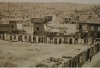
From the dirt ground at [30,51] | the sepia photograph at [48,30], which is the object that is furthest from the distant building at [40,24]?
the dirt ground at [30,51]

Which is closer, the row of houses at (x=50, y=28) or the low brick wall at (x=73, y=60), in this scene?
the low brick wall at (x=73, y=60)

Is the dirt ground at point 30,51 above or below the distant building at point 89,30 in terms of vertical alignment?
below

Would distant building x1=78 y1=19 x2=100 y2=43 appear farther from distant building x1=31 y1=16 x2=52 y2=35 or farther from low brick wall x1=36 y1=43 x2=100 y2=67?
distant building x1=31 y1=16 x2=52 y2=35

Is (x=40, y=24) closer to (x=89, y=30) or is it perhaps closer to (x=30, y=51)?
(x=30, y=51)

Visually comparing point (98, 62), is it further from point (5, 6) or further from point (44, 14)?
point (5, 6)

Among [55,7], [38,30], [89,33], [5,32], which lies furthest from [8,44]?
[89,33]

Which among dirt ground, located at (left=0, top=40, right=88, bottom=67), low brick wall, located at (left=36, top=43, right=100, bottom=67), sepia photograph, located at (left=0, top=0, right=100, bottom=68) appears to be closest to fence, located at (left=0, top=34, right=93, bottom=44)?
sepia photograph, located at (left=0, top=0, right=100, bottom=68)

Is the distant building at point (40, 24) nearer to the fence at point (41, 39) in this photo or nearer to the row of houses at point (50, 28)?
the row of houses at point (50, 28)

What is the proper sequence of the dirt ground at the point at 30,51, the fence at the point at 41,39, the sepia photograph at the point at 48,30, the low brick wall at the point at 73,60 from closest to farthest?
the low brick wall at the point at 73,60
the dirt ground at the point at 30,51
the sepia photograph at the point at 48,30
the fence at the point at 41,39
